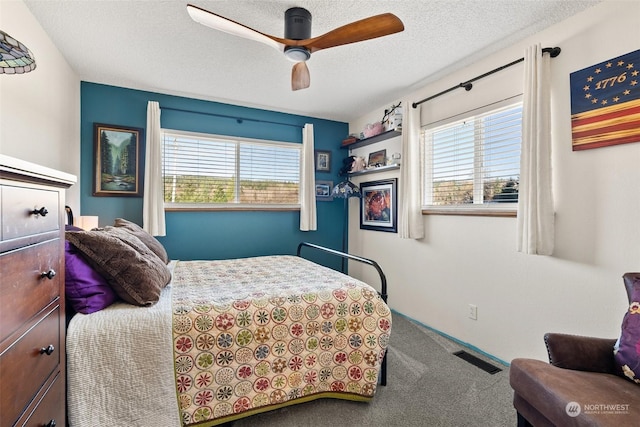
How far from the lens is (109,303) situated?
1.54m

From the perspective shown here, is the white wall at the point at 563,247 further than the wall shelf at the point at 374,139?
No

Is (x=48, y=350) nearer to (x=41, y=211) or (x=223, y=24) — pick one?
(x=41, y=211)

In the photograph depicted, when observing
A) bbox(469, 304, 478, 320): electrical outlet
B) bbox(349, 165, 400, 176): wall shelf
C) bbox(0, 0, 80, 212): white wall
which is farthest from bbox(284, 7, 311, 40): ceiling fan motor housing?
bbox(469, 304, 478, 320): electrical outlet

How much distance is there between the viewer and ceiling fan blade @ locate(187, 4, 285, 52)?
1612mm

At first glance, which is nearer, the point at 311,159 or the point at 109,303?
the point at 109,303

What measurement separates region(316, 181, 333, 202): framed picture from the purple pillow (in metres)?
3.05

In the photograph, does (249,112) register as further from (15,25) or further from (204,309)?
(204,309)

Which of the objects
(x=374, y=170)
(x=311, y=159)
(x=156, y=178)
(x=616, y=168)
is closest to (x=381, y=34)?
(x=616, y=168)

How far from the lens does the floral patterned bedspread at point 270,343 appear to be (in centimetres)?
150

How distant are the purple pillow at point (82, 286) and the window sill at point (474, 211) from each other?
8.76ft

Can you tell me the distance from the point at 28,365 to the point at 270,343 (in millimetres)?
1004

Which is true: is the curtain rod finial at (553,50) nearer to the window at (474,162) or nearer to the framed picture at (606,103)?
the framed picture at (606,103)

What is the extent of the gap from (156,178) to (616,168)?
3806 mm

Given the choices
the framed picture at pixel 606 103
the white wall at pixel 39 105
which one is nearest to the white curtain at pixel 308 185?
the white wall at pixel 39 105
